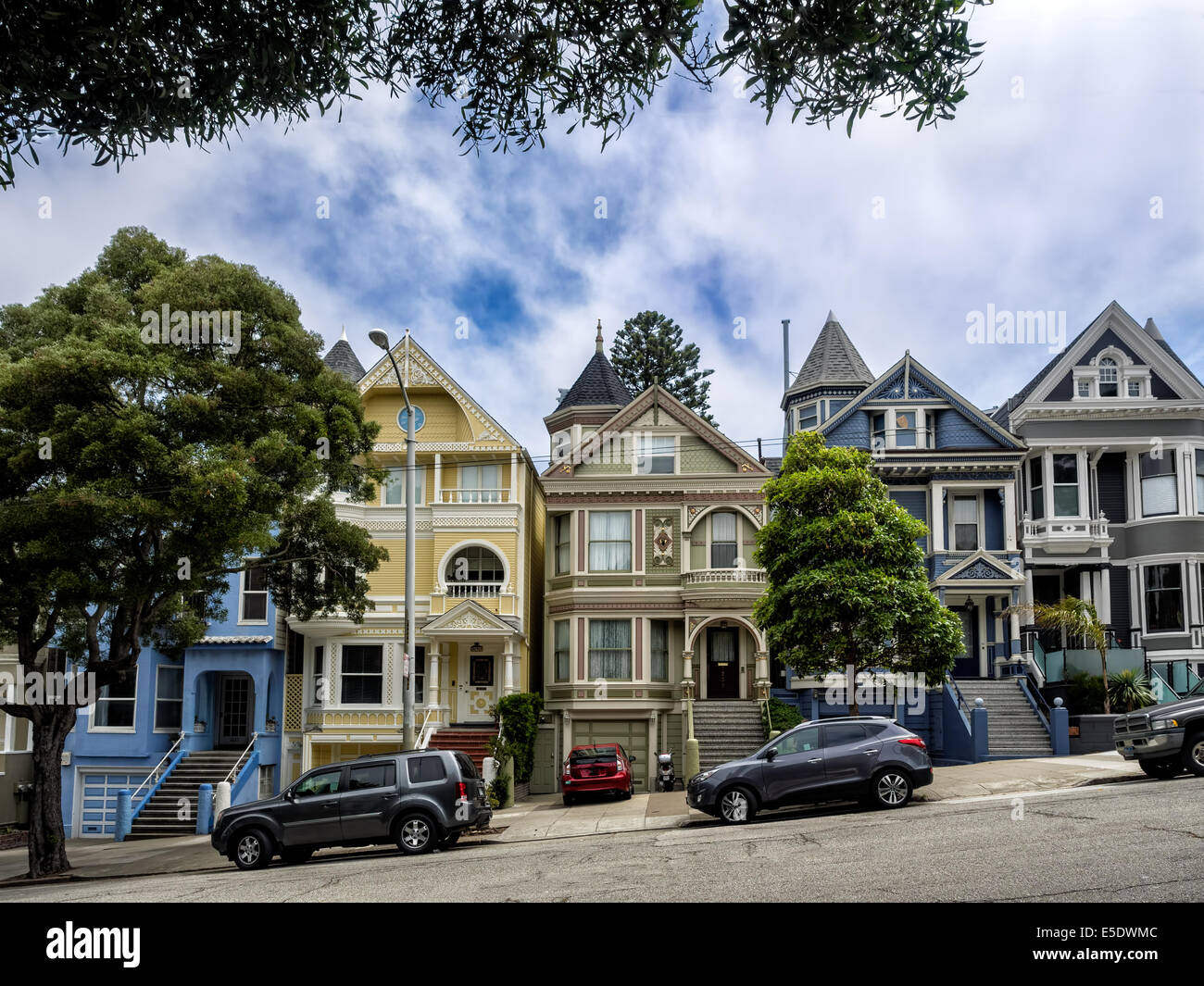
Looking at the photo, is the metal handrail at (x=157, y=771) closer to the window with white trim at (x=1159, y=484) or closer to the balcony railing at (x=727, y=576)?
the balcony railing at (x=727, y=576)

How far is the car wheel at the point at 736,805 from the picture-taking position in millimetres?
17547

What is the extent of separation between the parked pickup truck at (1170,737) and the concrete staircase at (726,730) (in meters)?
11.0

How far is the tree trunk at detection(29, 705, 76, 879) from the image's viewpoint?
1873 cm

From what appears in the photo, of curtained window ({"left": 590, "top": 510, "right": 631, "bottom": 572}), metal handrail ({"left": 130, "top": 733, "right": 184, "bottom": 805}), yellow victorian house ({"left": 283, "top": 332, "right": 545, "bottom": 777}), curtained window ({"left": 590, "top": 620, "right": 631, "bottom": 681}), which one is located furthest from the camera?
curtained window ({"left": 590, "top": 510, "right": 631, "bottom": 572})

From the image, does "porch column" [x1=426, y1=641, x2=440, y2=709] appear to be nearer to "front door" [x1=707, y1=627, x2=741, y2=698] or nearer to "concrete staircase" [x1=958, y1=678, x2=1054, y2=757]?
"front door" [x1=707, y1=627, x2=741, y2=698]

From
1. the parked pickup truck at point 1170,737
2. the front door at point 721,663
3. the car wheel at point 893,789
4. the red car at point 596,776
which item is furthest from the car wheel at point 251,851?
the front door at point 721,663

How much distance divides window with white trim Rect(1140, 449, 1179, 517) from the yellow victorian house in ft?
58.3

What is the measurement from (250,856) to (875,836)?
978cm

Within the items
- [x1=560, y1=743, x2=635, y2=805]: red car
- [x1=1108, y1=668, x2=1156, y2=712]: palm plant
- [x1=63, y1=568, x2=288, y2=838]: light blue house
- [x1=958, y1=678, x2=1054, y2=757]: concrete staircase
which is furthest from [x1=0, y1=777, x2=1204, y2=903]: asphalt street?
[x1=63, y1=568, x2=288, y2=838]: light blue house

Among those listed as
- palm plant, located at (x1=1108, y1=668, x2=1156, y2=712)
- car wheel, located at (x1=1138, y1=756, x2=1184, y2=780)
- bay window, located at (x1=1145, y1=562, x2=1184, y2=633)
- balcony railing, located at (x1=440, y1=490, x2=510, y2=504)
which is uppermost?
balcony railing, located at (x1=440, y1=490, x2=510, y2=504)
